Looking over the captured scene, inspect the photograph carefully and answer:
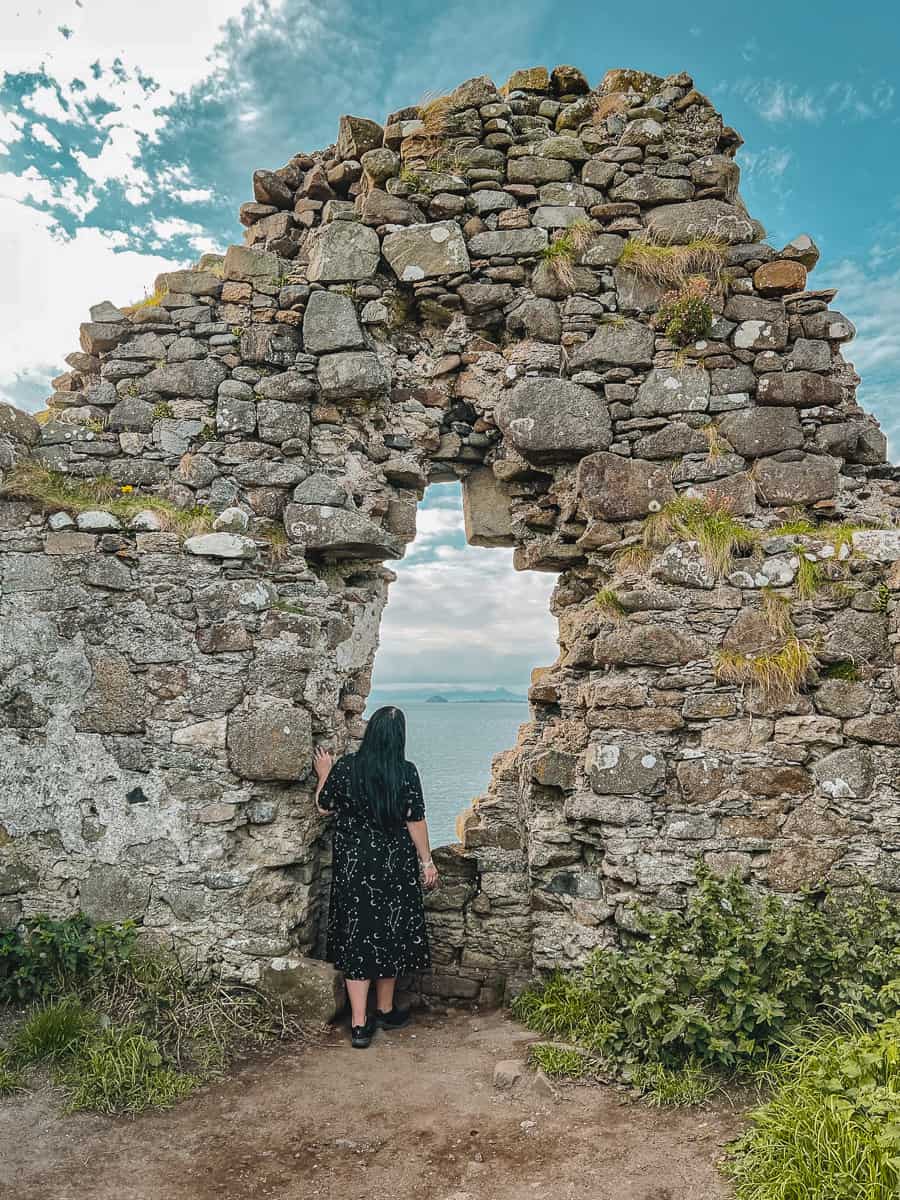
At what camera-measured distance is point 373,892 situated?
4.32 metres

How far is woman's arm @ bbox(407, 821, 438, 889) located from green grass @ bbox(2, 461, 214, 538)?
2024 millimetres

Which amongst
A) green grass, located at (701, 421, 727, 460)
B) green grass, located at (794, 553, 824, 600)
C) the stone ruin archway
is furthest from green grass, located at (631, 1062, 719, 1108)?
green grass, located at (701, 421, 727, 460)

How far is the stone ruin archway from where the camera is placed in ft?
13.9

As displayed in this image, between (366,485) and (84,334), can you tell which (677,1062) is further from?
(84,334)

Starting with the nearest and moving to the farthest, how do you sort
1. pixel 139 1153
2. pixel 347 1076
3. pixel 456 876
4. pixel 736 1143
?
pixel 736 1143, pixel 139 1153, pixel 347 1076, pixel 456 876

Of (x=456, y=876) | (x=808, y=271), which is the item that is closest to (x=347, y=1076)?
(x=456, y=876)

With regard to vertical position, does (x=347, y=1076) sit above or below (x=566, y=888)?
below

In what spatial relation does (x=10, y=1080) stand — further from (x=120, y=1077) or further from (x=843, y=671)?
(x=843, y=671)

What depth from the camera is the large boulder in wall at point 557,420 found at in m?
4.68

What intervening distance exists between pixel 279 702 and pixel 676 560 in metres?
2.29

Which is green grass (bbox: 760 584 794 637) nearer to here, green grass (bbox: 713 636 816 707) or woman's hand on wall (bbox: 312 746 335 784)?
green grass (bbox: 713 636 816 707)

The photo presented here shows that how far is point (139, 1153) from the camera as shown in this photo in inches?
126

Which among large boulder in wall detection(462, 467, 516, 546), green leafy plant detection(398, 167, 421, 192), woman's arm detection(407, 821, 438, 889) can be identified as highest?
green leafy plant detection(398, 167, 421, 192)

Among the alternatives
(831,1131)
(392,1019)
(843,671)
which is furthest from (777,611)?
(392,1019)
